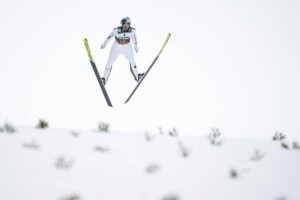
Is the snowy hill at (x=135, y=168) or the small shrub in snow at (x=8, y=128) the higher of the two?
the small shrub in snow at (x=8, y=128)

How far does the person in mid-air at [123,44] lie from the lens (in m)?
12.4

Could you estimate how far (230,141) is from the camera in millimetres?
6859

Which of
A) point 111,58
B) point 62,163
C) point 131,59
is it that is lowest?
point 62,163

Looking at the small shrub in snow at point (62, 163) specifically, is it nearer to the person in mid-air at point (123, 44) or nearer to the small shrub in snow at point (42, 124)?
the small shrub in snow at point (42, 124)

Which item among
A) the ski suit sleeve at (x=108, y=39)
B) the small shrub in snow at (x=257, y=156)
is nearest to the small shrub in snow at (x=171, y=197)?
the small shrub in snow at (x=257, y=156)

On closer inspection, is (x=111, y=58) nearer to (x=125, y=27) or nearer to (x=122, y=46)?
(x=122, y=46)

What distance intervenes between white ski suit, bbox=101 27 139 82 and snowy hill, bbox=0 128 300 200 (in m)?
6.80

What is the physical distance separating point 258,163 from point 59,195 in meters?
3.37

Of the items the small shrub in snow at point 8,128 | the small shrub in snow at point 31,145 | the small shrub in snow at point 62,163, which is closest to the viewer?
the small shrub in snow at point 62,163

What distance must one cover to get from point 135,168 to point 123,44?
865cm

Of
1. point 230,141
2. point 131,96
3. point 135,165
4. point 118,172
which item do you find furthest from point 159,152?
point 131,96

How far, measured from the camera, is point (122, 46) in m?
12.9

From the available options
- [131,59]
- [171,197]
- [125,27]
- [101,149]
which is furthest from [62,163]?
[131,59]

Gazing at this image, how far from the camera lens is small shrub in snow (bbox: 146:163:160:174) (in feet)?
15.7
